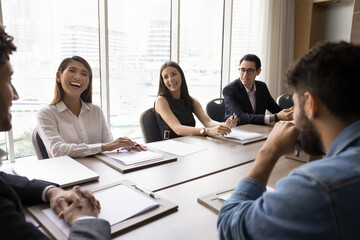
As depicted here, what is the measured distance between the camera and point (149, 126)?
2.44 meters

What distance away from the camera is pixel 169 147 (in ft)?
6.07

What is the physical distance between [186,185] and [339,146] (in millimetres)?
708

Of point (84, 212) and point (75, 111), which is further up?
point (75, 111)

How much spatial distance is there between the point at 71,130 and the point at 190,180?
1.01m

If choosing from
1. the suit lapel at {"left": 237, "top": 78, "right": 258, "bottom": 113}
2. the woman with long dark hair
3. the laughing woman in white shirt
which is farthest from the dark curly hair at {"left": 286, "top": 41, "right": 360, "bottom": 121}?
the suit lapel at {"left": 237, "top": 78, "right": 258, "bottom": 113}

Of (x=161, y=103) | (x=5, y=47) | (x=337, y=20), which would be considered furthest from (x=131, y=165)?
(x=337, y=20)

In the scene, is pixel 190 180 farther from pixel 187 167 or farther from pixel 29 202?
pixel 29 202

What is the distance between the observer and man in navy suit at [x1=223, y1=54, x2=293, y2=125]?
9.85 ft

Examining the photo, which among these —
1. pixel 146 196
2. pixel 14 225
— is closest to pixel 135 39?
pixel 146 196

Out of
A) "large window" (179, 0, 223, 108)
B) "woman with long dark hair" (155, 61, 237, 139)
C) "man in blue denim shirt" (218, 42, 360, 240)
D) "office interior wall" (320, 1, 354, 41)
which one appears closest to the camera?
"man in blue denim shirt" (218, 42, 360, 240)

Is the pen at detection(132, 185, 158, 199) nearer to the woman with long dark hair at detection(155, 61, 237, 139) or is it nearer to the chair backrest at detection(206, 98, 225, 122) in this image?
the woman with long dark hair at detection(155, 61, 237, 139)

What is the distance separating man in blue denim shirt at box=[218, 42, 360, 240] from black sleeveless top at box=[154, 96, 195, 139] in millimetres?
1617

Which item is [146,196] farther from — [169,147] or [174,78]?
[174,78]

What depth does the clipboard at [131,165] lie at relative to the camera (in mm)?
1421
